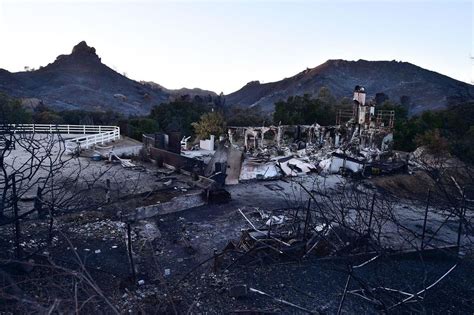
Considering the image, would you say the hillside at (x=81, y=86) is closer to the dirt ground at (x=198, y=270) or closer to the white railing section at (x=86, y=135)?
the white railing section at (x=86, y=135)

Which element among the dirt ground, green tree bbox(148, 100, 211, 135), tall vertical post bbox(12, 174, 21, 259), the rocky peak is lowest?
the dirt ground

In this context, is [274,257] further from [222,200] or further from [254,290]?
[222,200]

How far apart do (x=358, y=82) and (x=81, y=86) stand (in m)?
53.2

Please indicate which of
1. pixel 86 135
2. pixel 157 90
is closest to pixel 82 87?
pixel 157 90

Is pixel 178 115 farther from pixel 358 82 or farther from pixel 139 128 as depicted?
pixel 358 82

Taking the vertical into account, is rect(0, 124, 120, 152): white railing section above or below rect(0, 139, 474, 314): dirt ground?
above

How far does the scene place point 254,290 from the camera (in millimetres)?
5555

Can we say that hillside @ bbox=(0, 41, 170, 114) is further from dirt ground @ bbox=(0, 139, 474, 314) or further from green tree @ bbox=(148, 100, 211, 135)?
dirt ground @ bbox=(0, 139, 474, 314)

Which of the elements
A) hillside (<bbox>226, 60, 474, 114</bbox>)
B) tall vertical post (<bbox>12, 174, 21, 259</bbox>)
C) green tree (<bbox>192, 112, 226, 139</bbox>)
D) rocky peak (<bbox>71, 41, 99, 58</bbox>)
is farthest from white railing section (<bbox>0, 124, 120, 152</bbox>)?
rocky peak (<bbox>71, 41, 99, 58</bbox>)

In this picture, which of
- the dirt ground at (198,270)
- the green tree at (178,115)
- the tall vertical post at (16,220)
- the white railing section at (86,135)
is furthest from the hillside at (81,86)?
the tall vertical post at (16,220)

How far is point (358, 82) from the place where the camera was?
65438 mm

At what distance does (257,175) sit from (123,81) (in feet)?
234

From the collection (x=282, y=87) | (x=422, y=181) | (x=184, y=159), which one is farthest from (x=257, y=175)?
(x=282, y=87)

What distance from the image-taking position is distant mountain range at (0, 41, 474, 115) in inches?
2162
